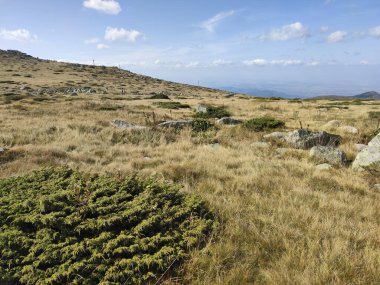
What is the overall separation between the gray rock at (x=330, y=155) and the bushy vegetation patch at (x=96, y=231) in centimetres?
619

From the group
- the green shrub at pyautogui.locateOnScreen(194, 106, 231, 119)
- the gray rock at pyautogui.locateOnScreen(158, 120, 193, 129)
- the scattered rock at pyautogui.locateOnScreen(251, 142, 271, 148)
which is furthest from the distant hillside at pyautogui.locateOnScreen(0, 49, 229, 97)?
the scattered rock at pyautogui.locateOnScreen(251, 142, 271, 148)

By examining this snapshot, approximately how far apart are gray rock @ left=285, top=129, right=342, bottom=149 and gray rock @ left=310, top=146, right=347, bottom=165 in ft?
5.78

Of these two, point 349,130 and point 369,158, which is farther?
point 349,130

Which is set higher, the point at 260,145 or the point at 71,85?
the point at 71,85

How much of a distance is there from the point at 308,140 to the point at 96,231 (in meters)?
9.92

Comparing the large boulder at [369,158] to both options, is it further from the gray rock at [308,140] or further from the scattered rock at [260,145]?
the scattered rock at [260,145]

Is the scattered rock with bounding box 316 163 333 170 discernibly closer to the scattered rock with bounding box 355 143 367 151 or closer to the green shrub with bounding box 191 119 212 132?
the scattered rock with bounding box 355 143 367 151

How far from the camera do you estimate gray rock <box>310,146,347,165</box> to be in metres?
10.1

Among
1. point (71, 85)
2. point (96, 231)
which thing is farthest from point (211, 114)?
point (71, 85)

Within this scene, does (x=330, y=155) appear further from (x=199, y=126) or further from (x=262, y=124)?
(x=199, y=126)

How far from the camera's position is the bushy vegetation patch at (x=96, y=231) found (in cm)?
375

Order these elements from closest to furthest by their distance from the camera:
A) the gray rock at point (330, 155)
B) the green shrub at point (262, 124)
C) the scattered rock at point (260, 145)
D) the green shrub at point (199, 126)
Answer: the gray rock at point (330, 155) < the scattered rock at point (260, 145) < the green shrub at point (199, 126) < the green shrub at point (262, 124)

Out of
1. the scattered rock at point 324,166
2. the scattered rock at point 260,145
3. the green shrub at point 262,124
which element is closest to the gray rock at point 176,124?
the green shrub at point 262,124

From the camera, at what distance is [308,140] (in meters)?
12.6
